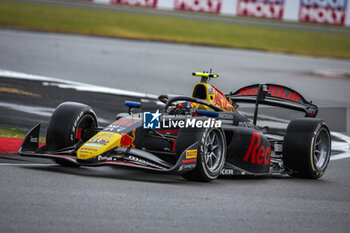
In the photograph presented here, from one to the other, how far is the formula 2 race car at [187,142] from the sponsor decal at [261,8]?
2963 cm

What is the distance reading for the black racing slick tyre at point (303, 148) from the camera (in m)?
9.18

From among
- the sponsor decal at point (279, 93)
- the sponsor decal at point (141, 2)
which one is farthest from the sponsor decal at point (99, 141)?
the sponsor decal at point (141, 2)

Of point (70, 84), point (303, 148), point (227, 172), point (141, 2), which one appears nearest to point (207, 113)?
point (227, 172)

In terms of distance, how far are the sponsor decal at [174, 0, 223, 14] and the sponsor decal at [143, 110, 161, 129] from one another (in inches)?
1255

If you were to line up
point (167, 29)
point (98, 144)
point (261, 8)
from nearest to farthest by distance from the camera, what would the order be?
point (98, 144), point (167, 29), point (261, 8)

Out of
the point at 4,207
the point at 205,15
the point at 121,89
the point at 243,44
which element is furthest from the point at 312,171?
the point at 205,15

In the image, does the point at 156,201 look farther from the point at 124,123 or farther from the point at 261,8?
the point at 261,8

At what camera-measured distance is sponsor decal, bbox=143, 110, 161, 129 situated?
8.35 metres

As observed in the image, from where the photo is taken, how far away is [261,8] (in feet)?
128

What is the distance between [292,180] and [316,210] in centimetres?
200

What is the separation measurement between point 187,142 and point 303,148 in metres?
1.93

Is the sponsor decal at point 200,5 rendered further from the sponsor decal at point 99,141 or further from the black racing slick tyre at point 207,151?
the sponsor decal at point 99,141

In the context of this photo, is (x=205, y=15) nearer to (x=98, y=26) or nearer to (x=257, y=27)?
(x=257, y=27)

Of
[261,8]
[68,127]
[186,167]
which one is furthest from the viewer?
[261,8]
